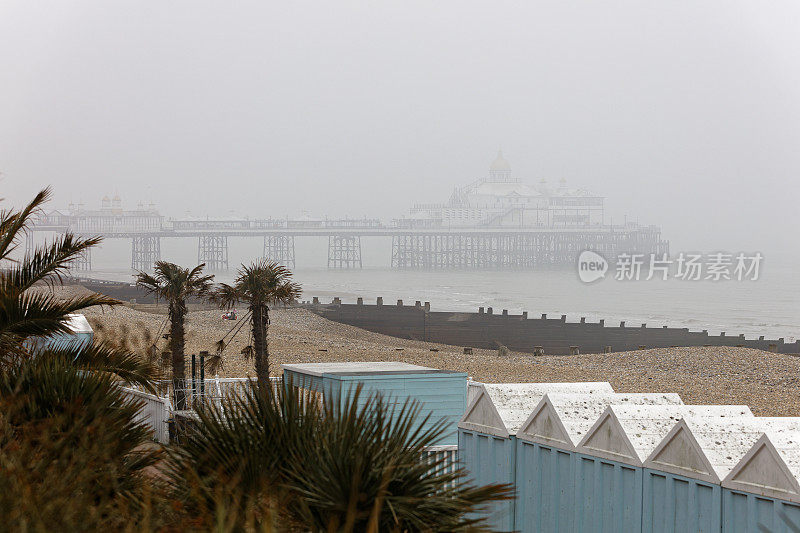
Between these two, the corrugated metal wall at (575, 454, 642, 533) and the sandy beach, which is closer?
the corrugated metal wall at (575, 454, 642, 533)

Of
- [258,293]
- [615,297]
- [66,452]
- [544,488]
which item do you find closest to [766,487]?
[544,488]

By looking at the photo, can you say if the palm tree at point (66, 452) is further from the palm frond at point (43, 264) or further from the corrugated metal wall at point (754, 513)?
the corrugated metal wall at point (754, 513)

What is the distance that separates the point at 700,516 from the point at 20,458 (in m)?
4.02

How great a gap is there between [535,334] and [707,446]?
32248mm

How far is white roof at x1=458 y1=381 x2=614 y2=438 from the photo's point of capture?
7.94 m

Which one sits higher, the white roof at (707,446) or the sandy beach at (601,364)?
the white roof at (707,446)

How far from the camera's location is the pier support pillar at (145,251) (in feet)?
609

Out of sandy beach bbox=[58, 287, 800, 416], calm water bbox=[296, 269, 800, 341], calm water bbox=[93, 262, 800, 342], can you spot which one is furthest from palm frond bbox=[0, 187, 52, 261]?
calm water bbox=[296, 269, 800, 341]

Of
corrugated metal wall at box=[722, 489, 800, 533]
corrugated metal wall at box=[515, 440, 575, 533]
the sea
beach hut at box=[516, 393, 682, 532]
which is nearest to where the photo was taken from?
corrugated metal wall at box=[722, 489, 800, 533]

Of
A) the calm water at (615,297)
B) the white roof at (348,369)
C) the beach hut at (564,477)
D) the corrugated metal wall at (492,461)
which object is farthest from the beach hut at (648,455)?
the calm water at (615,297)

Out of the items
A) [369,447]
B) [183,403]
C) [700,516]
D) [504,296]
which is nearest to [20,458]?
[369,447]

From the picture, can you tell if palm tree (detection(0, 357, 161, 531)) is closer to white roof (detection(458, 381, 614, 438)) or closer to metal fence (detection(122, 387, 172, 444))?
white roof (detection(458, 381, 614, 438))

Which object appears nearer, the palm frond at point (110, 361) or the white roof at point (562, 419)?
the white roof at point (562, 419)

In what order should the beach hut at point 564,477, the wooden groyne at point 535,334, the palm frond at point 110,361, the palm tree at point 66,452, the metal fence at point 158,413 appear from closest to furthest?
the palm tree at point 66,452 < the beach hut at point 564,477 < the palm frond at point 110,361 < the metal fence at point 158,413 < the wooden groyne at point 535,334
